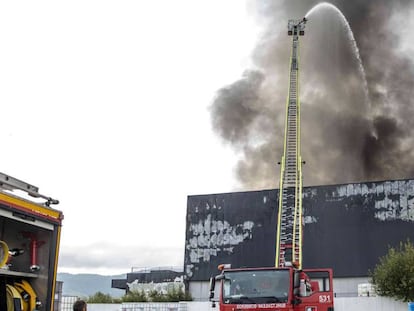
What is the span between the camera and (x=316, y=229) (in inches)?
1492

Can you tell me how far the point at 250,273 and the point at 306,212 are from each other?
86.0 ft

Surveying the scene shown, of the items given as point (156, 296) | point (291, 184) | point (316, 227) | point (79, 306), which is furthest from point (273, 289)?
point (156, 296)

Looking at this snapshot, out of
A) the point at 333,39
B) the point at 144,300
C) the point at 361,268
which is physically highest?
the point at 333,39

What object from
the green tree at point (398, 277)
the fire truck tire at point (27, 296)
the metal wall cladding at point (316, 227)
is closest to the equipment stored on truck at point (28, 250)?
the fire truck tire at point (27, 296)

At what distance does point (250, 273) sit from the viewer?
12.8 metres

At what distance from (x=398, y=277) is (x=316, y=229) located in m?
9.61

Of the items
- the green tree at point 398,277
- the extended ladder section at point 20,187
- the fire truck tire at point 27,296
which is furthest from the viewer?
the green tree at point 398,277

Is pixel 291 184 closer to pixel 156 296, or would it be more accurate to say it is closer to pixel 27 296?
pixel 156 296

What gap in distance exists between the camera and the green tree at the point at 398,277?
2812 cm

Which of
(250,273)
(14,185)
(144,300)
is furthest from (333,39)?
(14,185)

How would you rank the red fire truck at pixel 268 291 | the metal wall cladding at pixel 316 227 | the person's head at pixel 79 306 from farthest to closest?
the metal wall cladding at pixel 316 227 < the red fire truck at pixel 268 291 < the person's head at pixel 79 306

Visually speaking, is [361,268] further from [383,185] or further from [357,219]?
[383,185]

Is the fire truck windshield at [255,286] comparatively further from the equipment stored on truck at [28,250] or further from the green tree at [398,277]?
the green tree at [398,277]

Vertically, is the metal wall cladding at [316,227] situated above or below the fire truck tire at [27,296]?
above
